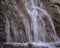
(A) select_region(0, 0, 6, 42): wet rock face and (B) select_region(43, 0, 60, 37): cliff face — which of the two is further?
(B) select_region(43, 0, 60, 37): cliff face

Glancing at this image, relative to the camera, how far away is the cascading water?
4.29 meters

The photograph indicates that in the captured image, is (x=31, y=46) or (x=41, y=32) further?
(x=41, y=32)

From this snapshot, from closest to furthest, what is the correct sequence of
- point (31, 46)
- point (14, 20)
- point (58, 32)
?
point (31, 46) < point (14, 20) < point (58, 32)

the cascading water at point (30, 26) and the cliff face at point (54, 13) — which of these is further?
the cliff face at point (54, 13)

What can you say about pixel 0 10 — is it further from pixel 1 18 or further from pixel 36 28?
pixel 36 28

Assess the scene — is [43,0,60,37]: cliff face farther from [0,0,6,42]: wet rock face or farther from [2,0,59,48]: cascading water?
[0,0,6,42]: wet rock face

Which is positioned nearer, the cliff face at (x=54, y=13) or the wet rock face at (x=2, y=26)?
the wet rock face at (x=2, y=26)

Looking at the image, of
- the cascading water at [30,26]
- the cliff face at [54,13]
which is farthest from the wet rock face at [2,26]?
the cliff face at [54,13]

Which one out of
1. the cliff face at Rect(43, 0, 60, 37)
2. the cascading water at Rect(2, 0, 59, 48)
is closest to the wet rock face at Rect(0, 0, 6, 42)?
the cascading water at Rect(2, 0, 59, 48)

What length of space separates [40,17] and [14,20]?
0.70 metres

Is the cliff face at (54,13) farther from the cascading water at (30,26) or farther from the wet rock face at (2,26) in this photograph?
the wet rock face at (2,26)

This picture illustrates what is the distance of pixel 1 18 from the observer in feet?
14.9

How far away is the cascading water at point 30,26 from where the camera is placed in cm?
429

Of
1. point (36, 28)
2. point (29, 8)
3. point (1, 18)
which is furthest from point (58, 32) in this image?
point (1, 18)
